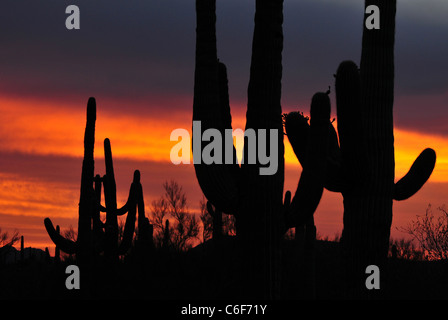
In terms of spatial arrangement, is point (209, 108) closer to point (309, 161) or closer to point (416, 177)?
point (309, 161)

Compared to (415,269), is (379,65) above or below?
above

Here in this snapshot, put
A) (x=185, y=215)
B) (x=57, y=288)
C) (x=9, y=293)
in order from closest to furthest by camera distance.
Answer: (x=57, y=288), (x=9, y=293), (x=185, y=215)

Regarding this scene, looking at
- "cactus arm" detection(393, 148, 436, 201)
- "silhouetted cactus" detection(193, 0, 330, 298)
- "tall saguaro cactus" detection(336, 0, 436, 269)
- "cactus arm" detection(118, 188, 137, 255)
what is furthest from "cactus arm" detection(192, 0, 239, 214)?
"cactus arm" detection(118, 188, 137, 255)

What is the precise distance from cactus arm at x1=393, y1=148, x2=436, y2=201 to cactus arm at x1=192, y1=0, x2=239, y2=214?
2.93 meters

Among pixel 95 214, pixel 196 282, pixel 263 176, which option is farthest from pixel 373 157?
pixel 95 214

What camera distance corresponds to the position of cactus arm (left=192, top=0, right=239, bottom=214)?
10.0 metres

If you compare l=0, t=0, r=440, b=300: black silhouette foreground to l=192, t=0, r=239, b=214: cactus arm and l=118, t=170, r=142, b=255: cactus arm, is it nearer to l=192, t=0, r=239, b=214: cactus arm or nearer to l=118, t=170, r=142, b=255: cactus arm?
l=192, t=0, r=239, b=214: cactus arm

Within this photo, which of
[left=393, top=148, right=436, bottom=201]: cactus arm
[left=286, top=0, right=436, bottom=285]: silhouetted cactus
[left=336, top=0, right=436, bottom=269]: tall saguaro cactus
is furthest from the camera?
[left=393, top=148, right=436, bottom=201]: cactus arm

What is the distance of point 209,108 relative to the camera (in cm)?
1021

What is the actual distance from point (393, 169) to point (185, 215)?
28.7m

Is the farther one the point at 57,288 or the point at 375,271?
the point at 57,288

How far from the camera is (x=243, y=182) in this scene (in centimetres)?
995
